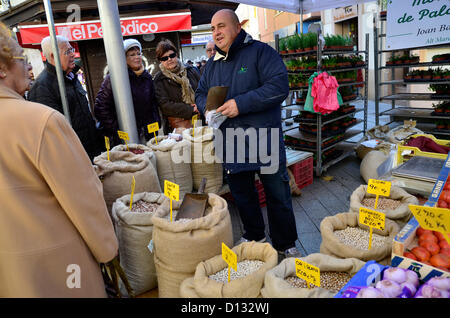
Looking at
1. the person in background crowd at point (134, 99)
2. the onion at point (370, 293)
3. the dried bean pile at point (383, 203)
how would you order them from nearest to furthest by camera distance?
the onion at point (370, 293) → the dried bean pile at point (383, 203) → the person in background crowd at point (134, 99)

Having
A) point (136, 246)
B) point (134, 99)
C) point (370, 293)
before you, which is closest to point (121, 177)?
point (136, 246)

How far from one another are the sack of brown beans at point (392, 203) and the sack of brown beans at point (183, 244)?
0.87 meters

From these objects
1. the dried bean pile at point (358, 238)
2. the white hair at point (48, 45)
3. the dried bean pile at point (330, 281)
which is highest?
the white hair at point (48, 45)

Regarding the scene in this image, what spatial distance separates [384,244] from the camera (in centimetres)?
154

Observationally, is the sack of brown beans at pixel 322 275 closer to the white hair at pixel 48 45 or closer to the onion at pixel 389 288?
the onion at pixel 389 288

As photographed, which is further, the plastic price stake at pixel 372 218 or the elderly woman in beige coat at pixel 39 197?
the plastic price stake at pixel 372 218

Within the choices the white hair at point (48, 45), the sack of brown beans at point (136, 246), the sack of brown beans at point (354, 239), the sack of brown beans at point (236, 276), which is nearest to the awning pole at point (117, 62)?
the white hair at point (48, 45)

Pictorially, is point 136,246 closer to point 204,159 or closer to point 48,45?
point 204,159

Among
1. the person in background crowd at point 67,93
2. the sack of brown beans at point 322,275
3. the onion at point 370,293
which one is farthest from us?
the person in background crowd at point 67,93

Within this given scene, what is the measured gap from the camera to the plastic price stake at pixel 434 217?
3.87ft

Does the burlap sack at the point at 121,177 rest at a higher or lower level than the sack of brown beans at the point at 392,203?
higher

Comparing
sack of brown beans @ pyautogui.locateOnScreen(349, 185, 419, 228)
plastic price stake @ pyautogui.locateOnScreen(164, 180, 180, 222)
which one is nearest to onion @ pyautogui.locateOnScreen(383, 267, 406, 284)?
sack of brown beans @ pyautogui.locateOnScreen(349, 185, 419, 228)

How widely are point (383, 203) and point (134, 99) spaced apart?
2427mm

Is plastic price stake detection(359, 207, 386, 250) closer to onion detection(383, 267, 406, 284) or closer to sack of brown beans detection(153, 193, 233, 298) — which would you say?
onion detection(383, 267, 406, 284)
